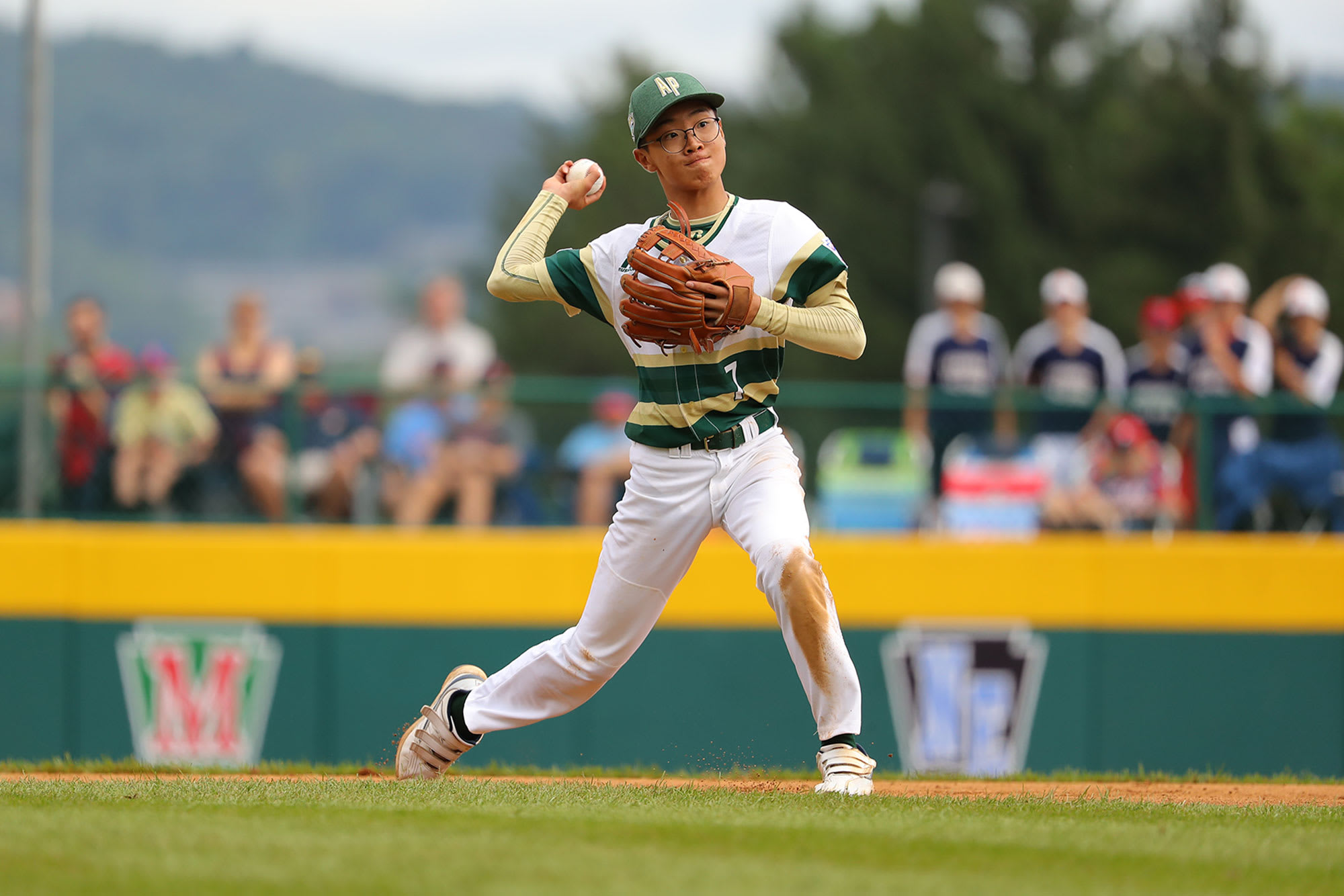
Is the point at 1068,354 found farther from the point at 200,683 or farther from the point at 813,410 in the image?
the point at 200,683

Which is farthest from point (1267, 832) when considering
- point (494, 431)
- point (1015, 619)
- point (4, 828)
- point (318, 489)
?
point (318, 489)

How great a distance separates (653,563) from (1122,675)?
5269mm

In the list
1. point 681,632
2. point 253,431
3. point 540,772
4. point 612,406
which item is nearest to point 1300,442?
point 681,632

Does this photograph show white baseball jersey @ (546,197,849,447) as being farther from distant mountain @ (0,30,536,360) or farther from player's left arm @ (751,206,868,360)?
distant mountain @ (0,30,536,360)

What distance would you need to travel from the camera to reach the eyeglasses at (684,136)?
5270 millimetres

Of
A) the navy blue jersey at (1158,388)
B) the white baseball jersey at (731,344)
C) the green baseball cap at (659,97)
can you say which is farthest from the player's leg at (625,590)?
the navy blue jersey at (1158,388)

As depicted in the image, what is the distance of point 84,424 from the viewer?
9570 mm

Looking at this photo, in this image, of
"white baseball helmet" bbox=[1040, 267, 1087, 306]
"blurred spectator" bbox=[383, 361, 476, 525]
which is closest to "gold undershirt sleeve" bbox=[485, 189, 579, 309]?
"blurred spectator" bbox=[383, 361, 476, 525]

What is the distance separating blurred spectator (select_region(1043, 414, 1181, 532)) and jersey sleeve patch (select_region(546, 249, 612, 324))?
5.05 metres

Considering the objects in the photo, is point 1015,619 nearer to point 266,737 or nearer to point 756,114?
point 266,737

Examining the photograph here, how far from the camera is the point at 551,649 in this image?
5551 millimetres

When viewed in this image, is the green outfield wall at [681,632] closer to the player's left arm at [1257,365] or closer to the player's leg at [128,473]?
the player's leg at [128,473]

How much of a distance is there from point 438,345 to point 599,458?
5.16 ft

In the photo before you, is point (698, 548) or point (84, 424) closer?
point (698, 548)
